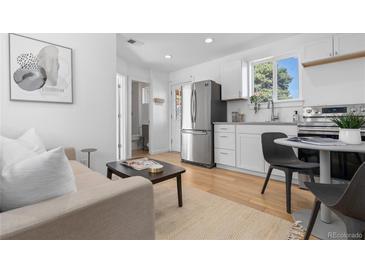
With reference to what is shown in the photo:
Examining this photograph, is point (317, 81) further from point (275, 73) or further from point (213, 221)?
point (213, 221)

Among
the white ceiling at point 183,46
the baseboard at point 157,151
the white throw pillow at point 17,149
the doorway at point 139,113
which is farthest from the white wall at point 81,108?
the doorway at point 139,113

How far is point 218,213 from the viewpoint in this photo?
70.5 inches

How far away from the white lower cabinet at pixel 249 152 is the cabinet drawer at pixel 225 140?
0.34ft

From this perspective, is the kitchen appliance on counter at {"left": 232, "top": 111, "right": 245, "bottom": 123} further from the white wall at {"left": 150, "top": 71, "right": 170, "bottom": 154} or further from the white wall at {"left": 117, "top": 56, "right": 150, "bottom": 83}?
the white wall at {"left": 117, "top": 56, "right": 150, "bottom": 83}

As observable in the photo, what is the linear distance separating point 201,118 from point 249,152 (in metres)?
1.20

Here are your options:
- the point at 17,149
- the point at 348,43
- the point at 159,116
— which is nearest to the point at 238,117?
the point at 348,43

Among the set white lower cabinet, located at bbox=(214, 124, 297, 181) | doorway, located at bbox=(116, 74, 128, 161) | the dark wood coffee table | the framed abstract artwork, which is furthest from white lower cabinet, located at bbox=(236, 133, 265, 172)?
the framed abstract artwork

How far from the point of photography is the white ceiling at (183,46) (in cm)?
298

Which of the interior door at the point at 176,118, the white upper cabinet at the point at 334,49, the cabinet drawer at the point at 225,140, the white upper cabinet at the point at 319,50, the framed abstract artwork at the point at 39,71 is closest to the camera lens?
the framed abstract artwork at the point at 39,71

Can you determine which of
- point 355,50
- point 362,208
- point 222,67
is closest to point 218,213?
point 362,208

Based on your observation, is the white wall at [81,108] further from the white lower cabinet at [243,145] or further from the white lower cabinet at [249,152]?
the white lower cabinet at [249,152]

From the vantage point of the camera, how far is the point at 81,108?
2.40 meters

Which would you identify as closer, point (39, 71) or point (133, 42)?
point (39, 71)
